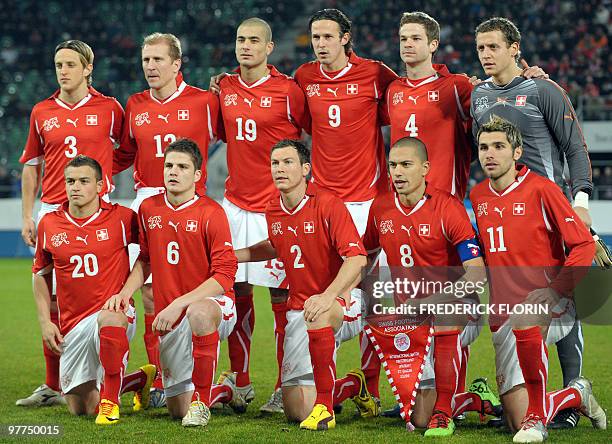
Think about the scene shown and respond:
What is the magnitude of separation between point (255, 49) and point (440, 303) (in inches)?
77.4

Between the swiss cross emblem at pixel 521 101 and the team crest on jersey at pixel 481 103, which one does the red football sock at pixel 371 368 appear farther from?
the swiss cross emblem at pixel 521 101

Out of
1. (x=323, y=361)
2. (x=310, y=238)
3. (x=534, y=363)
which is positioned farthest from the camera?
(x=310, y=238)

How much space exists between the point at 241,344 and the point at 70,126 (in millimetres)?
1713

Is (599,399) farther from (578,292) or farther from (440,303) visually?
(440,303)

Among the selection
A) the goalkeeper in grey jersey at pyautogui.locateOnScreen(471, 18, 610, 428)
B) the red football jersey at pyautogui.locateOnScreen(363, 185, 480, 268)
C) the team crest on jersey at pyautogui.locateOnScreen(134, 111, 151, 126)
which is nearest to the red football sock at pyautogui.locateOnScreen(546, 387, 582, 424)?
the goalkeeper in grey jersey at pyautogui.locateOnScreen(471, 18, 610, 428)

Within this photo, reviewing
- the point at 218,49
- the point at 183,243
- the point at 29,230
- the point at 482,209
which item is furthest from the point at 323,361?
the point at 218,49

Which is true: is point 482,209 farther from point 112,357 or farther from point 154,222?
point 112,357

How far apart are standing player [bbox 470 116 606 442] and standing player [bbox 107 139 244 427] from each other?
1397mm

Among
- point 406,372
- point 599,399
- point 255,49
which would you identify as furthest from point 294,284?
point 599,399

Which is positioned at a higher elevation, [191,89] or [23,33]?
[23,33]

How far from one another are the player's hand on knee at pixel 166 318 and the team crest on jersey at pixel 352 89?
176 cm

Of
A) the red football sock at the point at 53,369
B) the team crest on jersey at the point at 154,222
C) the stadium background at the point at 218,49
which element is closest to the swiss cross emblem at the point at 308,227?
the team crest on jersey at the point at 154,222

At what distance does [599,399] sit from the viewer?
5.75 m

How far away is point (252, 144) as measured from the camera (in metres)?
5.94
